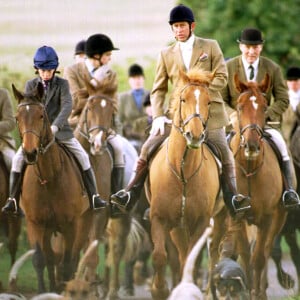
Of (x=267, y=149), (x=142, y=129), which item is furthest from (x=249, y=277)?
(x=142, y=129)

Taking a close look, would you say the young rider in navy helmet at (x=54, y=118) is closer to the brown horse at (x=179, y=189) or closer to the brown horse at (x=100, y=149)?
the brown horse at (x=100, y=149)

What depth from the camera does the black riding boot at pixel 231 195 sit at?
1566 centimetres

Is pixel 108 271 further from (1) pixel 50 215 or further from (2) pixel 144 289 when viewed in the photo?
(1) pixel 50 215

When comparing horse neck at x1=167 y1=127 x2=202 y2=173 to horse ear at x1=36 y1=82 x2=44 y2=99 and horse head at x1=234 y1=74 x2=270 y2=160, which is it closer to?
horse head at x1=234 y1=74 x2=270 y2=160

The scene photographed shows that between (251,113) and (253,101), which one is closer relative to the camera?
(251,113)

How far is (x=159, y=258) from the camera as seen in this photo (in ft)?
48.3

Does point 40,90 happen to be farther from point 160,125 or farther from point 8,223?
point 8,223

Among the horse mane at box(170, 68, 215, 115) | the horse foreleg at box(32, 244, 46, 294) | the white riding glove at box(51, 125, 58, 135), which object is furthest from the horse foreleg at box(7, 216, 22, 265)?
the horse mane at box(170, 68, 215, 115)

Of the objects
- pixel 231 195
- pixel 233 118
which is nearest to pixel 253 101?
pixel 233 118

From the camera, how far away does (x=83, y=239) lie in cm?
1639

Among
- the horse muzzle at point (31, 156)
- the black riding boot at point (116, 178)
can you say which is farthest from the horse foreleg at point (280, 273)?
the horse muzzle at point (31, 156)

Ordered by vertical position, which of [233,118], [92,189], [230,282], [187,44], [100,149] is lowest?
[230,282]

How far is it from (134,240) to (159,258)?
14.8 feet

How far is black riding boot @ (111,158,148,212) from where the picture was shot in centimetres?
1562
